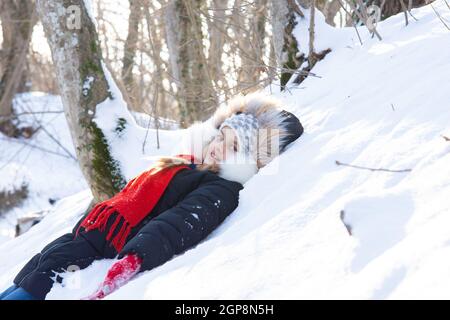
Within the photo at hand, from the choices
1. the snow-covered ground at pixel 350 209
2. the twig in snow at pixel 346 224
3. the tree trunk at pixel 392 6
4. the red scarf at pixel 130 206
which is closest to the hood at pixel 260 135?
the snow-covered ground at pixel 350 209

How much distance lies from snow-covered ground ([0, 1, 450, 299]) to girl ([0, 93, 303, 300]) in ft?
0.29

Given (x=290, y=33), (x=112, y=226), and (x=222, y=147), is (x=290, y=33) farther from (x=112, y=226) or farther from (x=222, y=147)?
(x=112, y=226)

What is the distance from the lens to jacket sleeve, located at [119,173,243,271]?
2322 mm

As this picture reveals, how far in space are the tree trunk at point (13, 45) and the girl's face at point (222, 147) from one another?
26.5 feet

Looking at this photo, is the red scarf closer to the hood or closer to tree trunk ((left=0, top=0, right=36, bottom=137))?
the hood

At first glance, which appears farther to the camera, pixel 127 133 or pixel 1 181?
pixel 1 181

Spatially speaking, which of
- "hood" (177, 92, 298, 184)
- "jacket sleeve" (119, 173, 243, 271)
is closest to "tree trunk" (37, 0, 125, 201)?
"hood" (177, 92, 298, 184)

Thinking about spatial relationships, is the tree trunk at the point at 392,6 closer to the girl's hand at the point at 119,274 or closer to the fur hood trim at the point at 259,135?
the fur hood trim at the point at 259,135

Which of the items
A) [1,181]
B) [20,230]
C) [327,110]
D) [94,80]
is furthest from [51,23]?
[1,181]

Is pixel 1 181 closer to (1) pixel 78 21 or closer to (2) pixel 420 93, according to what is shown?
(1) pixel 78 21

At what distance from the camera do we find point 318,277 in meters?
1.69

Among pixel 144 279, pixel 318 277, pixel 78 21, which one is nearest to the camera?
Answer: pixel 318 277

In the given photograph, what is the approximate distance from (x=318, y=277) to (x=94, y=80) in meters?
2.38

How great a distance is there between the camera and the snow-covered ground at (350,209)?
162 cm
